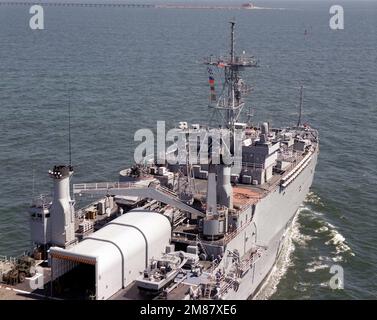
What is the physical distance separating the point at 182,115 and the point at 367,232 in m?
41.6

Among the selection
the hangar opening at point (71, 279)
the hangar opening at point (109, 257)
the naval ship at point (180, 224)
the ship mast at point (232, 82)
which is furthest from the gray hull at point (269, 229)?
the hangar opening at point (71, 279)

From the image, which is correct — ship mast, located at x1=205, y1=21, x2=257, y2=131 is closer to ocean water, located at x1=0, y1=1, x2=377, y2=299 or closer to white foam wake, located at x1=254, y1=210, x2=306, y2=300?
white foam wake, located at x1=254, y1=210, x2=306, y2=300

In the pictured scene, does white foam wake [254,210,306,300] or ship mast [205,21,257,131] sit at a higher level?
ship mast [205,21,257,131]

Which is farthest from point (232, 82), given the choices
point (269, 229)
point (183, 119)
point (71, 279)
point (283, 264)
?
point (183, 119)

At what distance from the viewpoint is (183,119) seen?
3519 inches

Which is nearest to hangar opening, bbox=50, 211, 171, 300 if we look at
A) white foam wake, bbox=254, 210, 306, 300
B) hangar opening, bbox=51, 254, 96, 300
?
hangar opening, bbox=51, 254, 96, 300

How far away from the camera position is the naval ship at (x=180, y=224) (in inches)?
1439

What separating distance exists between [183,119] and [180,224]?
45.2m

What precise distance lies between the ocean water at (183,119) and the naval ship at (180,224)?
17.4ft

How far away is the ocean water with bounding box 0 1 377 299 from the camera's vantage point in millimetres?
55000

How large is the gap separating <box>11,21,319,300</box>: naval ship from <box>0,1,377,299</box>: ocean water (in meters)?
5.30

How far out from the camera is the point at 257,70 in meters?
138
